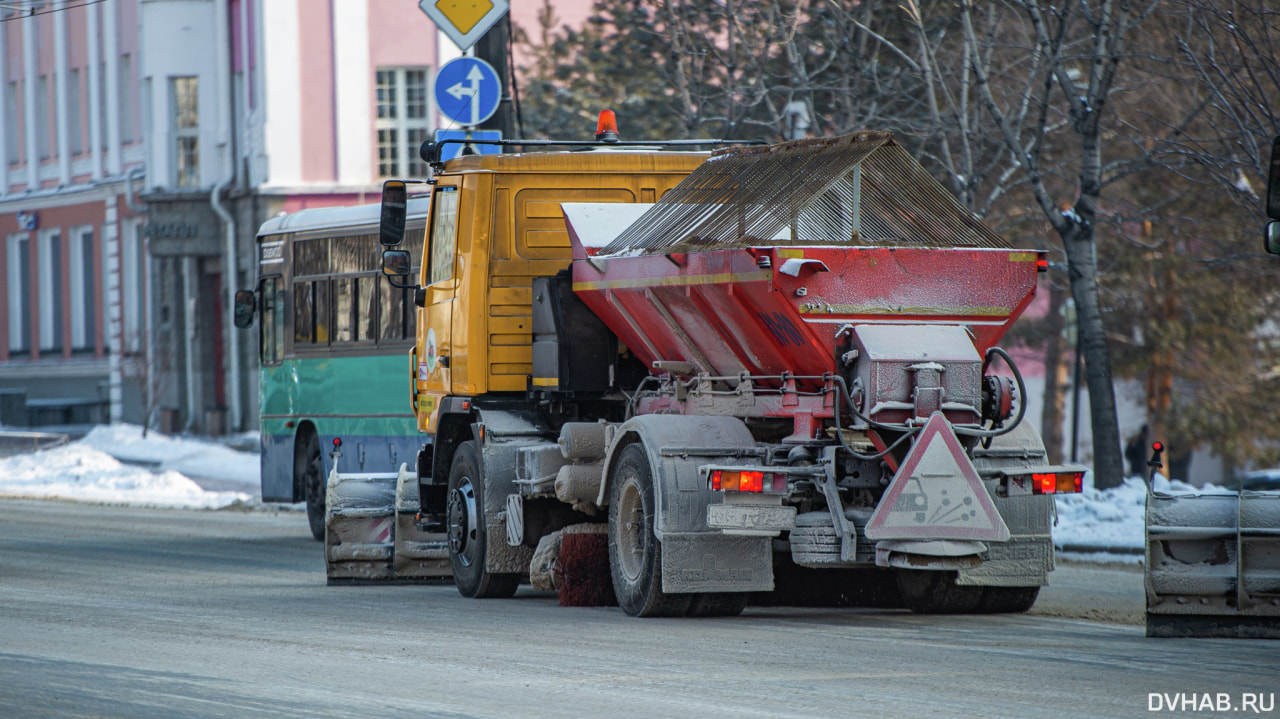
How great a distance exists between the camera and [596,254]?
12219 mm

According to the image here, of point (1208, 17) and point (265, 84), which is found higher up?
point (265, 84)

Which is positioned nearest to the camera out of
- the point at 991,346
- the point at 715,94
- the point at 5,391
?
the point at 991,346

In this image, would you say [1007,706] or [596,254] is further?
[596,254]

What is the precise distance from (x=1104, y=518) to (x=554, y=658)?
32.0 ft

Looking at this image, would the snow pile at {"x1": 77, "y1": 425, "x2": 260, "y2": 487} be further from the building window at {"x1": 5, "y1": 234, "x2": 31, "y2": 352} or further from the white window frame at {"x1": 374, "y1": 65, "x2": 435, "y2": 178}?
the building window at {"x1": 5, "y1": 234, "x2": 31, "y2": 352}

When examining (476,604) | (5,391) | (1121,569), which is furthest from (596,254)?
(5,391)

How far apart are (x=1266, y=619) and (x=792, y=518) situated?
97.4 inches

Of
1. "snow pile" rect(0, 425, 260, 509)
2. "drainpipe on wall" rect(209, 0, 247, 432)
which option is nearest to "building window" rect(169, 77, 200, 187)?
"drainpipe on wall" rect(209, 0, 247, 432)

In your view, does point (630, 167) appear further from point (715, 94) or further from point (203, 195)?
point (203, 195)

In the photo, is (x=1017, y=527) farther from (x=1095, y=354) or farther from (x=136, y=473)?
(x=136, y=473)

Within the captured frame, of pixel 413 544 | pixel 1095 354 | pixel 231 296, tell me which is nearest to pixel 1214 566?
pixel 413 544

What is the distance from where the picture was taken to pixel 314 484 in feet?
63.4

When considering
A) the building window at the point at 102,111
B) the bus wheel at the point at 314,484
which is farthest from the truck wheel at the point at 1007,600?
the building window at the point at 102,111

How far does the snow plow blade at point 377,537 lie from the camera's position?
13828mm
